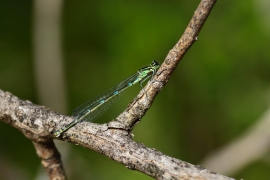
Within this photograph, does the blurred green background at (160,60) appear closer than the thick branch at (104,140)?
No

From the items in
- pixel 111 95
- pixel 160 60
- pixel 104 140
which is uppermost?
pixel 160 60

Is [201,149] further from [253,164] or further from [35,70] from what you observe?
[35,70]

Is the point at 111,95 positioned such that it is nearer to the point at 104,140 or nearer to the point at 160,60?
the point at 160,60

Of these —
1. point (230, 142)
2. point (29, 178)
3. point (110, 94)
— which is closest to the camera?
point (110, 94)

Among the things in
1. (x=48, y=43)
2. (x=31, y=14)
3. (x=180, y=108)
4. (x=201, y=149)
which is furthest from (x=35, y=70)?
(x=201, y=149)

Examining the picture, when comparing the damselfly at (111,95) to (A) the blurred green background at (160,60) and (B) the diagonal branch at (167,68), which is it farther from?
(B) the diagonal branch at (167,68)

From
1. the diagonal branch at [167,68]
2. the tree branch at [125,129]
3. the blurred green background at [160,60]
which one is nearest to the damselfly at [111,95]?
the blurred green background at [160,60]

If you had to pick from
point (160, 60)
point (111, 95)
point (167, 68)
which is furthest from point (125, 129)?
point (160, 60)

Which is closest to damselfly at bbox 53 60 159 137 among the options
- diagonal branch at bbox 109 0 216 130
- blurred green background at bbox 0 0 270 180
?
blurred green background at bbox 0 0 270 180

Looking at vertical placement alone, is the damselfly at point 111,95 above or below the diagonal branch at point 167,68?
above
